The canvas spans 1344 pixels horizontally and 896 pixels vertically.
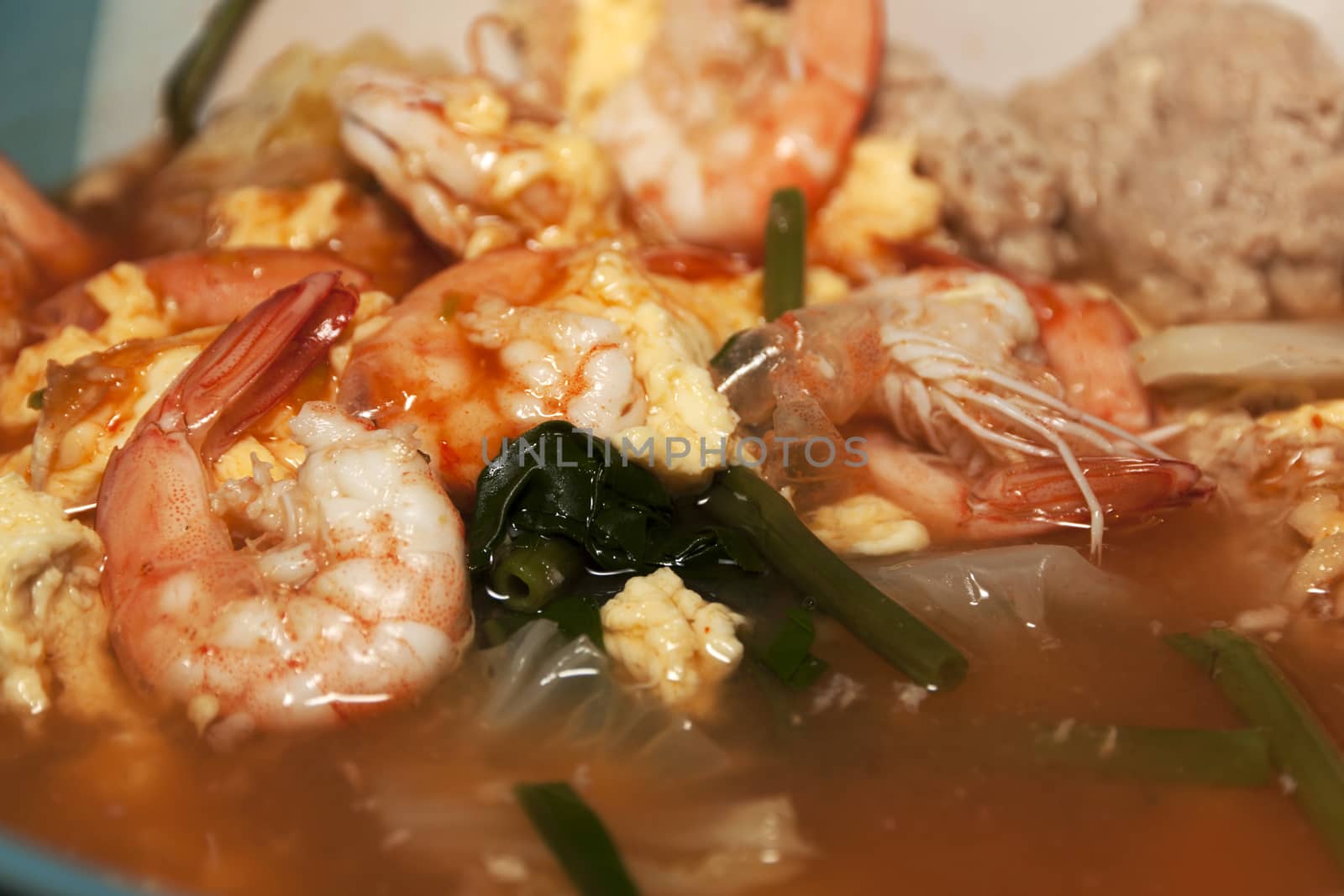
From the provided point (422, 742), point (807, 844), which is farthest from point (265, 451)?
point (807, 844)

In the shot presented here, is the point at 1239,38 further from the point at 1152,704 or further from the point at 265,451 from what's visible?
the point at 265,451

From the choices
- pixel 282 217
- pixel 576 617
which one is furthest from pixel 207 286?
pixel 576 617

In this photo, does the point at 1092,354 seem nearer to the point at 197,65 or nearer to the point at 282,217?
the point at 282,217

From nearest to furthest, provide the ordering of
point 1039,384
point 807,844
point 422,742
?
point 807,844 < point 422,742 < point 1039,384

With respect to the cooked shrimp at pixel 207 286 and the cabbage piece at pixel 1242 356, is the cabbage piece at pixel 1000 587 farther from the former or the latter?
the cooked shrimp at pixel 207 286

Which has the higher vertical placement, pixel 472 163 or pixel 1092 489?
pixel 472 163

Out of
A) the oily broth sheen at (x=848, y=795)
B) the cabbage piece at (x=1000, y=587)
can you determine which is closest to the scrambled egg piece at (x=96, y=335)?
the oily broth sheen at (x=848, y=795)

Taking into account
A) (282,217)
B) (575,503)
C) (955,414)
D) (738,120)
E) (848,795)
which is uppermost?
(738,120)

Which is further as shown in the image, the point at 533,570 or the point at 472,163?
the point at 472,163
